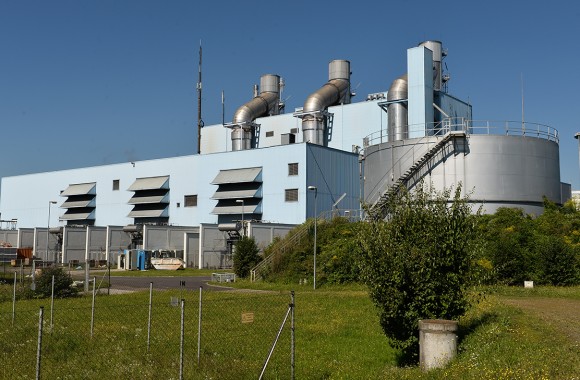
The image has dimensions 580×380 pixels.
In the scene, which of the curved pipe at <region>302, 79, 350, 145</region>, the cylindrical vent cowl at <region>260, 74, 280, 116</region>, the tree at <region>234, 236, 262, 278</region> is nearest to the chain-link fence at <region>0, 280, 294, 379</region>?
the tree at <region>234, 236, 262, 278</region>

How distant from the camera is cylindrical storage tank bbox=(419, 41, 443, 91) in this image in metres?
64.3

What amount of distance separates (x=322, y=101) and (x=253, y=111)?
9.98 metres

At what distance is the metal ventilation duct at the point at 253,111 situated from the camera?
250 feet

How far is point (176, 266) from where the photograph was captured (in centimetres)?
6550

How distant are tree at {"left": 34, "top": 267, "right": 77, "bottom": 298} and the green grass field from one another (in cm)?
658

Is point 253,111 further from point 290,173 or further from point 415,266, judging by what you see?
point 415,266

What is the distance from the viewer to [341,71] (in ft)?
247

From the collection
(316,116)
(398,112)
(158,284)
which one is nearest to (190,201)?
(316,116)

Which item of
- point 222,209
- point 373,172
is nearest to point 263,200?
point 222,209

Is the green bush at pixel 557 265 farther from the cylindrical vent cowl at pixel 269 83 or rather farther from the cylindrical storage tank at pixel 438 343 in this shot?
the cylindrical vent cowl at pixel 269 83

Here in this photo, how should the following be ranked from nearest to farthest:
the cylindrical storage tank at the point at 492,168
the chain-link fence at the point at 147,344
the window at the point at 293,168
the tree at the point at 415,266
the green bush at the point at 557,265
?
the chain-link fence at the point at 147,344 < the tree at the point at 415,266 < the green bush at the point at 557,265 < the cylindrical storage tank at the point at 492,168 < the window at the point at 293,168

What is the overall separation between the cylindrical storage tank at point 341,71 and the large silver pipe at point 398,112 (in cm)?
1164

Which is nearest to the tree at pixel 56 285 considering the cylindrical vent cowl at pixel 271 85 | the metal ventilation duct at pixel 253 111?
the metal ventilation duct at pixel 253 111

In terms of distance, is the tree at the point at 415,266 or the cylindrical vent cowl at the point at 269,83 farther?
the cylindrical vent cowl at the point at 269,83
